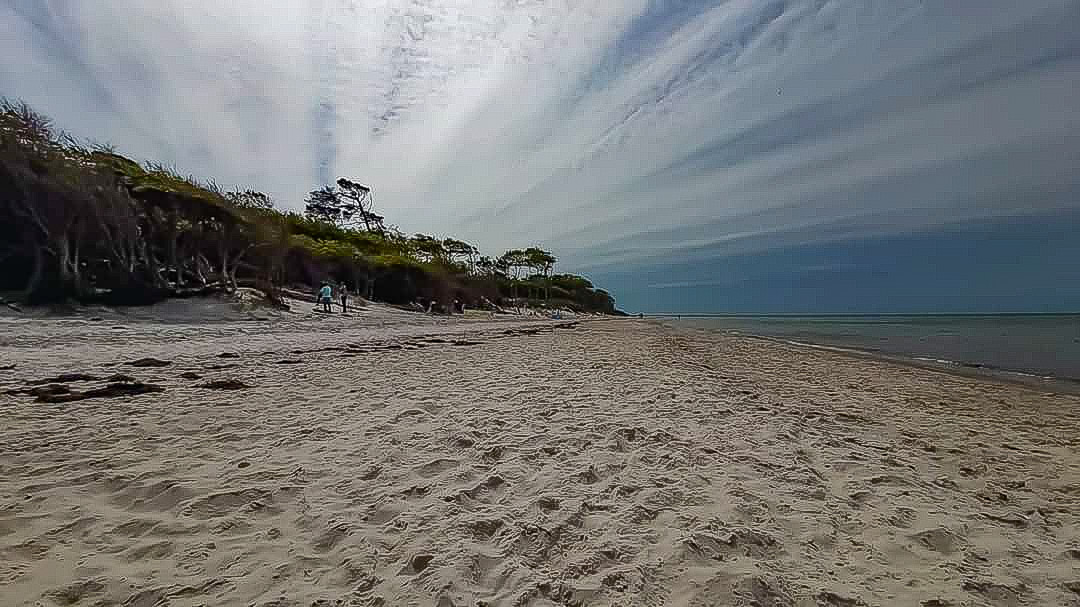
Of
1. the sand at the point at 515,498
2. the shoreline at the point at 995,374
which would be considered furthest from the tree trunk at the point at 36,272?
the shoreline at the point at 995,374

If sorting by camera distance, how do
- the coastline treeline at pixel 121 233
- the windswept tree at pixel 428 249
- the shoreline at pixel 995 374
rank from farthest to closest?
the windswept tree at pixel 428 249 < the coastline treeline at pixel 121 233 < the shoreline at pixel 995 374

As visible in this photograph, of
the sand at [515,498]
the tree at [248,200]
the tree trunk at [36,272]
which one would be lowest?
the sand at [515,498]

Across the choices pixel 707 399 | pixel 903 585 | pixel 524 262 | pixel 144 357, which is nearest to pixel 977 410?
pixel 707 399

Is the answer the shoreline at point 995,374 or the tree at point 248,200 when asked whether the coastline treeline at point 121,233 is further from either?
the shoreline at point 995,374

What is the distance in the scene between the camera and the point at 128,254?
1884 centimetres

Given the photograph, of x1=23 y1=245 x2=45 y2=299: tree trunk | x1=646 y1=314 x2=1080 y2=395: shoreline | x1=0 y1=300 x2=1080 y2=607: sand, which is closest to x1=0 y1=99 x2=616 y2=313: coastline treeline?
x1=23 y1=245 x2=45 y2=299: tree trunk

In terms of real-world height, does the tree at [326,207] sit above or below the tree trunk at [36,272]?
above

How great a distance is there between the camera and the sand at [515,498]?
7.41 feet

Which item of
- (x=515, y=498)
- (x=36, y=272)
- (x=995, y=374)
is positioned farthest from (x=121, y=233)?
(x=995, y=374)

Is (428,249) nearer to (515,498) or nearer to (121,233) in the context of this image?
(121,233)

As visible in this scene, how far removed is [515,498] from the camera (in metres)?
3.25

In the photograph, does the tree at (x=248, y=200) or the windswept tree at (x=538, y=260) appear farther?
the windswept tree at (x=538, y=260)

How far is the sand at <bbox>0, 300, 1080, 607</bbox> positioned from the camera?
226 centimetres

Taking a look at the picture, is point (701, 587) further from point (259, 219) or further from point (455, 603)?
point (259, 219)
